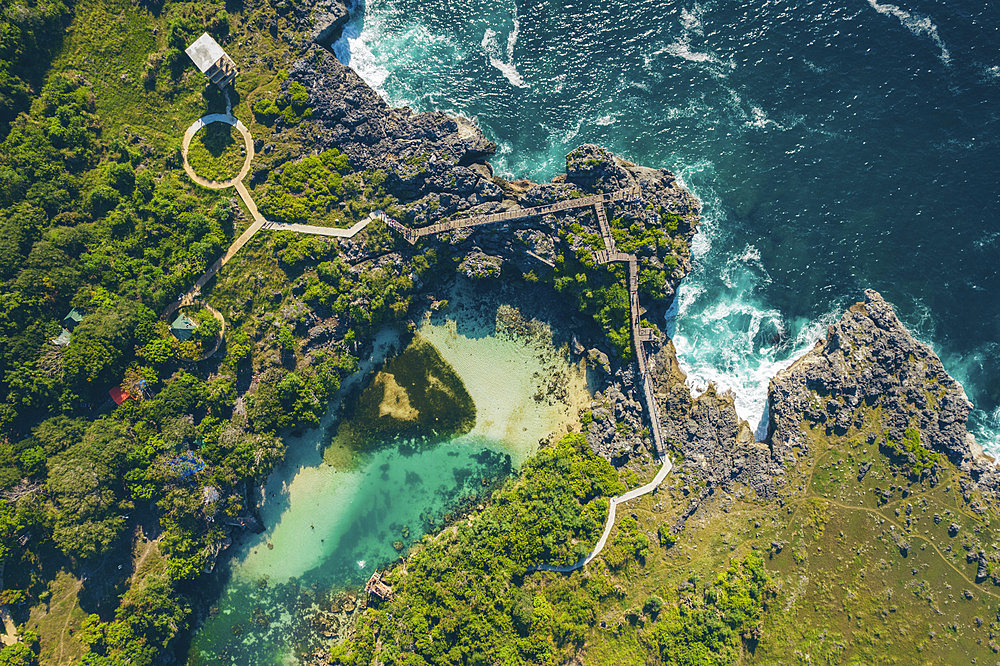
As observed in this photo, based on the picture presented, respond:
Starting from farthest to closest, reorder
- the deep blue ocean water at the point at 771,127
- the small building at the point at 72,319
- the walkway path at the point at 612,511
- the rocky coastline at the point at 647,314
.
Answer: the deep blue ocean water at the point at 771,127
the rocky coastline at the point at 647,314
the walkway path at the point at 612,511
the small building at the point at 72,319

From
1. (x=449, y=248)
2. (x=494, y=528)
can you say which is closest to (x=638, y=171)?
(x=449, y=248)

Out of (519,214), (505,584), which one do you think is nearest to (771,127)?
(519,214)

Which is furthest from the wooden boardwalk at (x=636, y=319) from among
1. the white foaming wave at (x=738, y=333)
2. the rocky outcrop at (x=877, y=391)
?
the rocky outcrop at (x=877, y=391)

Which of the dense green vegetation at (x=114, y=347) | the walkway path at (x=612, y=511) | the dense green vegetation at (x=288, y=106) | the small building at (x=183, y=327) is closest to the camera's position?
the dense green vegetation at (x=114, y=347)

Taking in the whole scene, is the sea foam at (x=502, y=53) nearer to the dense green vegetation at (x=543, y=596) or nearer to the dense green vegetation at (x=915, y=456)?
the dense green vegetation at (x=543, y=596)

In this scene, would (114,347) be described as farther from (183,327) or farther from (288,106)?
(288,106)

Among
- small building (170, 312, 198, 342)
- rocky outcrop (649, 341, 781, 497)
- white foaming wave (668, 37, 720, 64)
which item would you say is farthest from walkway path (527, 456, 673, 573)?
white foaming wave (668, 37, 720, 64)

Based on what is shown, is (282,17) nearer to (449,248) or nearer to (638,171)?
(449,248)
